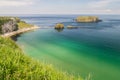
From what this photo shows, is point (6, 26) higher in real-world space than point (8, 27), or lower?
higher

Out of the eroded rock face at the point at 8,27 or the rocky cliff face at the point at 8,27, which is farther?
the eroded rock face at the point at 8,27

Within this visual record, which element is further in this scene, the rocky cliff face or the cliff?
the rocky cliff face

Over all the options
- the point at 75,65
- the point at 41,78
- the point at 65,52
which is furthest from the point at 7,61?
the point at 65,52

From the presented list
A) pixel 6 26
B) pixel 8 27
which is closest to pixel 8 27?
pixel 8 27

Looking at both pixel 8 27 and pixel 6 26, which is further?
pixel 8 27

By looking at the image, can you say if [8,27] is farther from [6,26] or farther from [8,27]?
[6,26]

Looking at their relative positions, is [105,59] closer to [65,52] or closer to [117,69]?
[117,69]

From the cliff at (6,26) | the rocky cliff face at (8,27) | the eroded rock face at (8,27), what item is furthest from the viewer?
the eroded rock face at (8,27)

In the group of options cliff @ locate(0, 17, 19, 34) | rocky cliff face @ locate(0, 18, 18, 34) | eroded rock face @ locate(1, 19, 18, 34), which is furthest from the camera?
eroded rock face @ locate(1, 19, 18, 34)

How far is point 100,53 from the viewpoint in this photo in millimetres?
52688

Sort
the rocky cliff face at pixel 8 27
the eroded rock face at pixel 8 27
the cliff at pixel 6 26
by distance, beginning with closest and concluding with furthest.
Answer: the cliff at pixel 6 26 < the rocky cliff face at pixel 8 27 < the eroded rock face at pixel 8 27

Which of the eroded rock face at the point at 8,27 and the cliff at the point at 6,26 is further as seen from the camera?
the eroded rock face at the point at 8,27

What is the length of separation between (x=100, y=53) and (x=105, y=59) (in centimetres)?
686

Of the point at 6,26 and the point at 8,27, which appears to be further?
the point at 8,27
